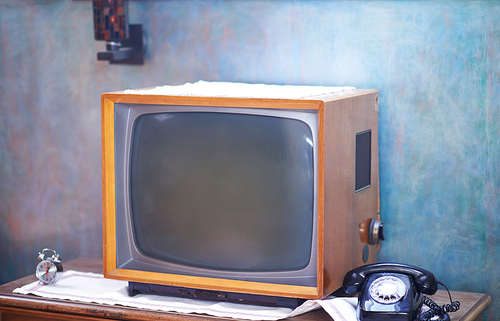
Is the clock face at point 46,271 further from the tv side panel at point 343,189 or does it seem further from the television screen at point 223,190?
the tv side panel at point 343,189

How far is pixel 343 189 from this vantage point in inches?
53.1

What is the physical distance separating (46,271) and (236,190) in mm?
559

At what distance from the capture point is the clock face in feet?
5.08

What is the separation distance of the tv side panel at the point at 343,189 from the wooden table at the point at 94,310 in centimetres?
13

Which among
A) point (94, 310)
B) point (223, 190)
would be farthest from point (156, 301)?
point (223, 190)

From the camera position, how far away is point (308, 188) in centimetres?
129

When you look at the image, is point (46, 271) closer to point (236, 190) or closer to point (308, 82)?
point (236, 190)

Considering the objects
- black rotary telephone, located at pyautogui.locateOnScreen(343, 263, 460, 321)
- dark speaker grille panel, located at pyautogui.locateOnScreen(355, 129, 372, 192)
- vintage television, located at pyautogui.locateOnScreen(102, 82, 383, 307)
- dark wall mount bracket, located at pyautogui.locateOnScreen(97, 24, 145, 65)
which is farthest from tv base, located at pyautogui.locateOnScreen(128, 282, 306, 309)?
dark wall mount bracket, located at pyautogui.locateOnScreen(97, 24, 145, 65)

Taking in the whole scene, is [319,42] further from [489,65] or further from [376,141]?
[489,65]

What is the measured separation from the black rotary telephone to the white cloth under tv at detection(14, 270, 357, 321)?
2.0 inches

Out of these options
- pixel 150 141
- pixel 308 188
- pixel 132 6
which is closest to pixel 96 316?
pixel 150 141

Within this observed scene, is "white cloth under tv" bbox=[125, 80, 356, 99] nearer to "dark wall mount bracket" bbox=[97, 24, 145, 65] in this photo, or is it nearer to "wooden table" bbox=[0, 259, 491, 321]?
"dark wall mount bracket" bbox=[97, 24, 145, 65]

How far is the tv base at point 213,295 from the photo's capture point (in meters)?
1.33


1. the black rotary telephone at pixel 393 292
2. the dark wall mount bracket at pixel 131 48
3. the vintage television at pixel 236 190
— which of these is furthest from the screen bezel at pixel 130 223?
the dark wall mount bracket at pixel 131 48
